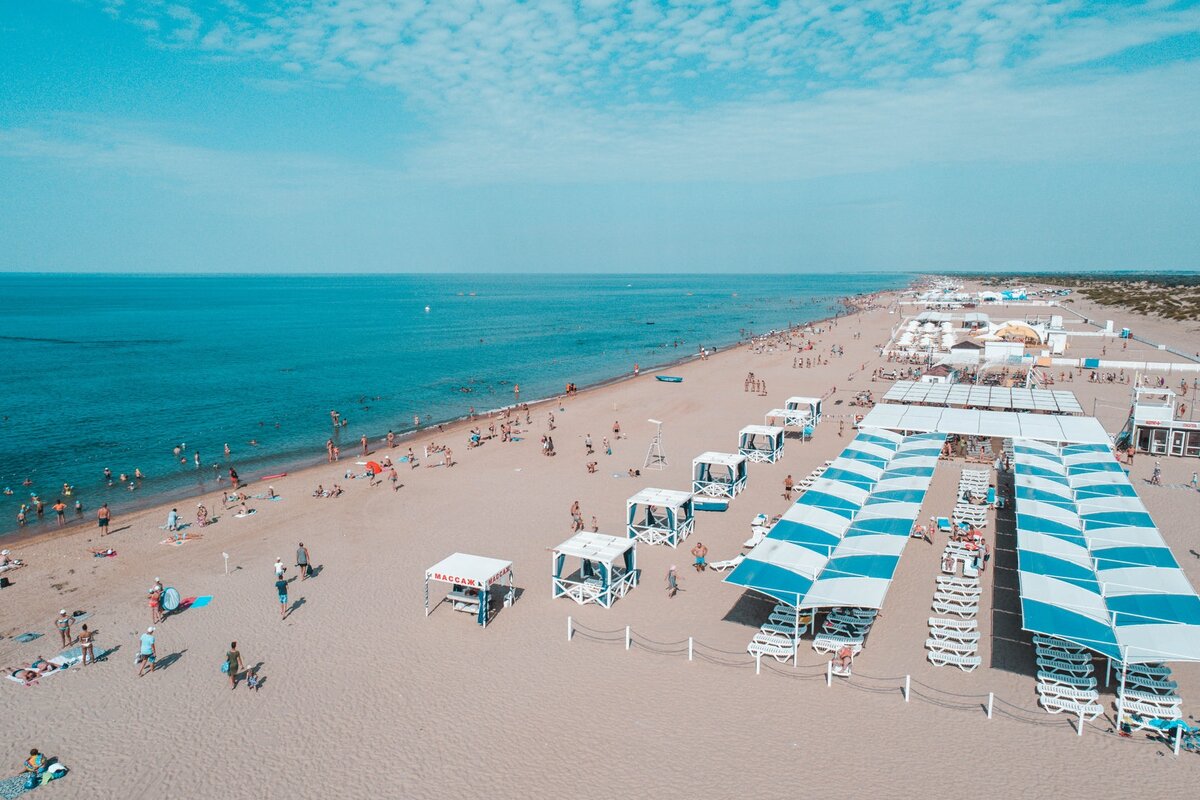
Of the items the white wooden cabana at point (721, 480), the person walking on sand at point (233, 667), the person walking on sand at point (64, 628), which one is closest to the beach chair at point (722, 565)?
the white wooden cabana at point (721, 480)

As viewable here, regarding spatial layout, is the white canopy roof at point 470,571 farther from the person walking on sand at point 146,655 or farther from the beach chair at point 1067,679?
the beach chair at point 1067,679

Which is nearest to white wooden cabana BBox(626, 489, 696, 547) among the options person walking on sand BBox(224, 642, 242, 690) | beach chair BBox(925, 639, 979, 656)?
beach chair BBox(925, 639, 979, 656)

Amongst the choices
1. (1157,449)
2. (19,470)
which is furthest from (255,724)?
(1157,449)

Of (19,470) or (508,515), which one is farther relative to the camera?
(19,470)

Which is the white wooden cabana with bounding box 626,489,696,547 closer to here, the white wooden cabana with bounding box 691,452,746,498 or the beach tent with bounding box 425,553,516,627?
the white wooden cabana with bounding box 691,452,746,498

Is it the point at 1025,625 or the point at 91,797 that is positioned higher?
the point at 1025,625

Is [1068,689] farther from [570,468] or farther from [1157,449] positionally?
[1157,449]
